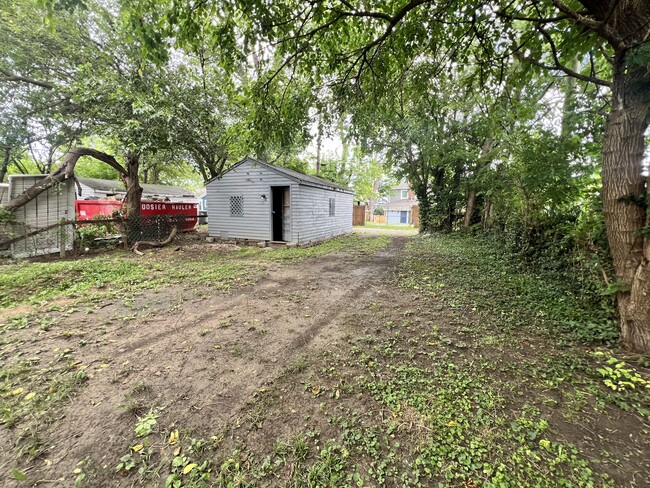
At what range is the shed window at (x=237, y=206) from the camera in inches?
399

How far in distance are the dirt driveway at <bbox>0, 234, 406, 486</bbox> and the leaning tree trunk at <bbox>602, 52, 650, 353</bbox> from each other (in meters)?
2.95

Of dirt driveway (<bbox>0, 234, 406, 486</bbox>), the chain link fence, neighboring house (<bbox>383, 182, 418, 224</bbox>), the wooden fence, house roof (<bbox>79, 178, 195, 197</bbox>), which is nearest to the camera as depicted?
dirt driveway (<bbox>0, 234, 406, 486</bbox>)

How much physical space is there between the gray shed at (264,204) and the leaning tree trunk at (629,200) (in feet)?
25.1

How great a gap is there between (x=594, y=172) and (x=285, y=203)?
8.50m

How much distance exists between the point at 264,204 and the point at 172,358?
7515mm

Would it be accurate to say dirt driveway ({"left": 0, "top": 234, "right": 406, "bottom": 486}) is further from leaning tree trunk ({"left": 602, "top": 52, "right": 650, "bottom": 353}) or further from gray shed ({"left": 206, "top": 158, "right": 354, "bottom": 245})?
gray shed ({"left": 206, "top": 158, "right": 354, "bottom": 245})

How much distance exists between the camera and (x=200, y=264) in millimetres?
6750

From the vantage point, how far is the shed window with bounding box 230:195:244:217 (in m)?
10.1

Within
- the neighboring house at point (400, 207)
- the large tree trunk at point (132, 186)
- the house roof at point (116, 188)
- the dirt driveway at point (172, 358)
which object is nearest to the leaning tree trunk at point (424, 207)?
the dirt driveway at point (172, 358)

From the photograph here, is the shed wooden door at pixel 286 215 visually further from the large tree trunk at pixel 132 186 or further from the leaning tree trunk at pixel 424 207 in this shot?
the leaning tree trunk at pixel 424 207

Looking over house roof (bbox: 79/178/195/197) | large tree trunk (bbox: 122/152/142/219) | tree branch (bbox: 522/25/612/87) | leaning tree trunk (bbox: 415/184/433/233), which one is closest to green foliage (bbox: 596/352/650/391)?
tree branch (bbox: 522/25/612/87)

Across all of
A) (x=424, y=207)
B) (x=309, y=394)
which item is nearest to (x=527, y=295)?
(x=309, y=394)

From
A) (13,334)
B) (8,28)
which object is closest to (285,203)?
(13,334)

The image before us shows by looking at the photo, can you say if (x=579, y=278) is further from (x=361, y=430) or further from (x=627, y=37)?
(x=361, y=430)
